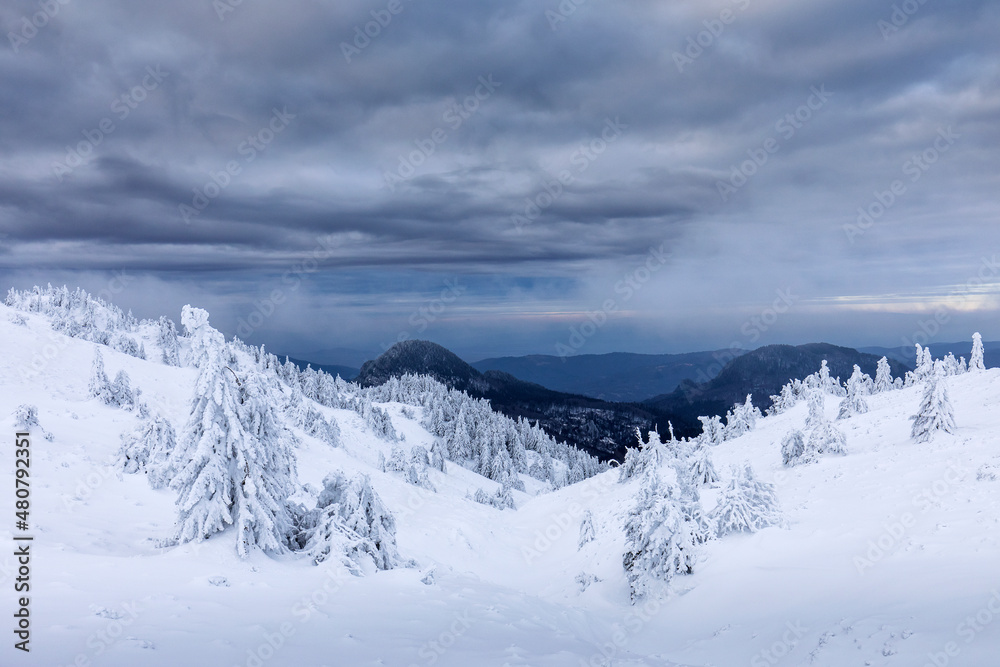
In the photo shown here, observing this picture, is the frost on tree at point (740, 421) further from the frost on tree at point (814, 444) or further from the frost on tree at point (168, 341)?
the frost on tree at point (168, 341)

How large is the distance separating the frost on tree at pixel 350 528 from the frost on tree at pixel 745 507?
49.2 feet

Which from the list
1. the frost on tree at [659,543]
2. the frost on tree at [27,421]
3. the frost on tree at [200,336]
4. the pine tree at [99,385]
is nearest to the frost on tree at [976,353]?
the frost on tree at [659,543]

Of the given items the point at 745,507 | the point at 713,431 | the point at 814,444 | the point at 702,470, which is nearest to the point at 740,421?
the point at 713,431

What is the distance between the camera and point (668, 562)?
19672 mm

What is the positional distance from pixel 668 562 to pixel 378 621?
44.8 feet

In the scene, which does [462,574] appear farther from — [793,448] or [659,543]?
[793,448]

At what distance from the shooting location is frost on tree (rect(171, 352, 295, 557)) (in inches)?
530

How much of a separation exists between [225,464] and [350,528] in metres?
4.54

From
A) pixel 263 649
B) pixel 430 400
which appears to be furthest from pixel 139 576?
pixel 430 400

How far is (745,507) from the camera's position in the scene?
21.3 m

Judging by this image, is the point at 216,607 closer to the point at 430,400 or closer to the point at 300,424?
the point at 300,424

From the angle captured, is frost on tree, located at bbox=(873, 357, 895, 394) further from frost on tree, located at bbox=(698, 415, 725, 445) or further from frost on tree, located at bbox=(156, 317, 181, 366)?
frost on tree, located at bbox=(156, 317, 181, 366)

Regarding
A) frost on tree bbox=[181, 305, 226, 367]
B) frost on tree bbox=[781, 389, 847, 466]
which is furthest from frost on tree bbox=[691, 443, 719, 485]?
frost on tree bbox=[181, 305, 226, 367]

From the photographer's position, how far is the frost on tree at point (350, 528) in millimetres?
14953
